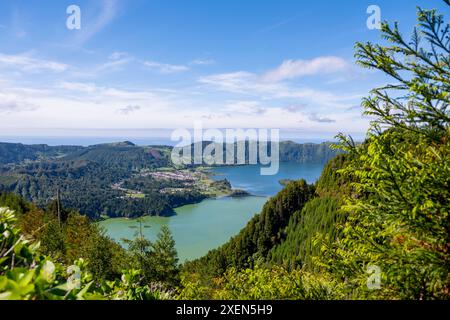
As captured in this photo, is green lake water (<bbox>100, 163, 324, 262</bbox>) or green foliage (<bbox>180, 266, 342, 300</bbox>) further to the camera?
green lake water (<bbox>100, 163, 324, 262</bbox>)

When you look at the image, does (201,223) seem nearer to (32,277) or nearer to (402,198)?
(402,198)

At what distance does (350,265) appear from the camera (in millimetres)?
6895

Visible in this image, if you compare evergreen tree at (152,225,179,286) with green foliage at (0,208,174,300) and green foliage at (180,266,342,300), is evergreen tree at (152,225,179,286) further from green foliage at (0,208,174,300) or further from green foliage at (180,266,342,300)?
green foliage at (0,208,174,300)

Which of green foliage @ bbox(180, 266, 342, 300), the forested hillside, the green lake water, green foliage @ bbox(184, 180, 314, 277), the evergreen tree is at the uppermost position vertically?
the forested hillside

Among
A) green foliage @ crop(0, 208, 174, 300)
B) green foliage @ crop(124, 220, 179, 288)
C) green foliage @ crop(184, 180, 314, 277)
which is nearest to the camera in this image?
green foliage @ crop(0, 208, 174, 300)

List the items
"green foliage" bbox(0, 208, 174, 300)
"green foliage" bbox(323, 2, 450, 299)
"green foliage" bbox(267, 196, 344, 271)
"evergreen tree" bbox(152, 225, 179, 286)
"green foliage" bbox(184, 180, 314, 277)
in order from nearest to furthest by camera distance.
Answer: "green foliage" bbox(0, 208, 174, 300) < "green foliage" bbox(323, 2, 450, 299) < "evergreen tree" bbox(152, 225, 179, 286) < "green foliage" bbox(267, 196, 344, 271) < "green foliage" bbox(184, 180, 314, 277)

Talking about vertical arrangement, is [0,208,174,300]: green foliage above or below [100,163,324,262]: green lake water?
above

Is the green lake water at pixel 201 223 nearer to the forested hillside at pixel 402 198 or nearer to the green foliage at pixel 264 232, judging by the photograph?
the green foliage at pixel 264 232

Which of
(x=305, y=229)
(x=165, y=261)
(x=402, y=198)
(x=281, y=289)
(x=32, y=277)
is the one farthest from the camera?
(x=305, y=229)

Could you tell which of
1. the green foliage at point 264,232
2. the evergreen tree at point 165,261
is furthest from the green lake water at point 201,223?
the evergreen tree at point 165,261

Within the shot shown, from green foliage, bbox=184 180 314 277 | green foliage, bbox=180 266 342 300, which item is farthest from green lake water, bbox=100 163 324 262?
green foliage, bbox=180 266 342 300

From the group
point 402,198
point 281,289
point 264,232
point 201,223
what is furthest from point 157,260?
point 201,223

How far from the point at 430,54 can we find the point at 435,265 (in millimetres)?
4192

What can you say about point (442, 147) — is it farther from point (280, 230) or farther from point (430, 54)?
point (280, 230)
